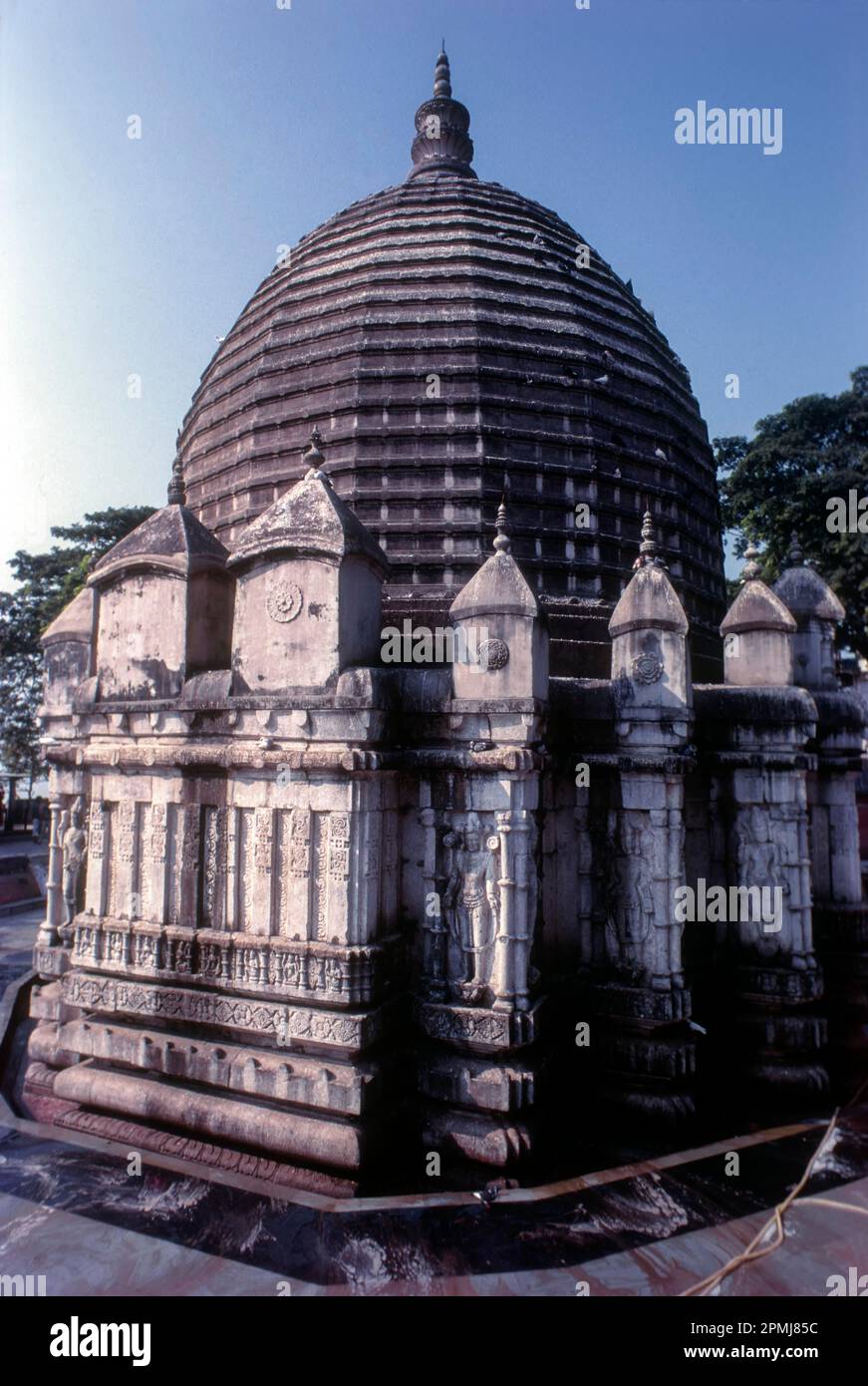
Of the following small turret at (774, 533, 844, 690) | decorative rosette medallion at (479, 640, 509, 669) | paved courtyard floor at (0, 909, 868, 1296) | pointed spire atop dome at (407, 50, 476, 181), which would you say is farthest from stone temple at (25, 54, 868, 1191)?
pointed spire atop dome at (407, 50, 476, 181)

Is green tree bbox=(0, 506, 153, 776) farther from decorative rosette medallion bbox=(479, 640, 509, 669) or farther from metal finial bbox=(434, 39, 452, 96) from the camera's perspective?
decorative rosette medallion bbox=(479, 640, 509, 669)

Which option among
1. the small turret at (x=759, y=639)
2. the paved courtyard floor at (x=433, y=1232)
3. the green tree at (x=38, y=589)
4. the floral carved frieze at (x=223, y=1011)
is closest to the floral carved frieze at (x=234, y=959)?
the floral carved frieze at (x=223, y=1011)

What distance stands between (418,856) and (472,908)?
2.77 ft

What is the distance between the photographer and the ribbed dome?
1153 centimetres

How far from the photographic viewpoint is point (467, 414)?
11.9 metres

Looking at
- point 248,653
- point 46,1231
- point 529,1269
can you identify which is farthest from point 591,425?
→ point 46,1231

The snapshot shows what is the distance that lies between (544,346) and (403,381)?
2.56m

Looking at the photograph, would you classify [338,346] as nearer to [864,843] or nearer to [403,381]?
[403,381]

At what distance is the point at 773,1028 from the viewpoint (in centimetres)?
871

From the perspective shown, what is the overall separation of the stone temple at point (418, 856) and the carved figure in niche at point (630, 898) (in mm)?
33

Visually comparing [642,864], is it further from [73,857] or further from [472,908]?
[73,857]

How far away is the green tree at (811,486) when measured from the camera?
28000mm

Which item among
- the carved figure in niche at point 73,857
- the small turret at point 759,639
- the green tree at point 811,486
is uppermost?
the green tree at point 811,486

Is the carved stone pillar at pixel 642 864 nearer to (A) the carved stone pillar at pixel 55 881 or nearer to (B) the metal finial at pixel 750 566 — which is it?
(B) the metal finial at pixel 750 566
